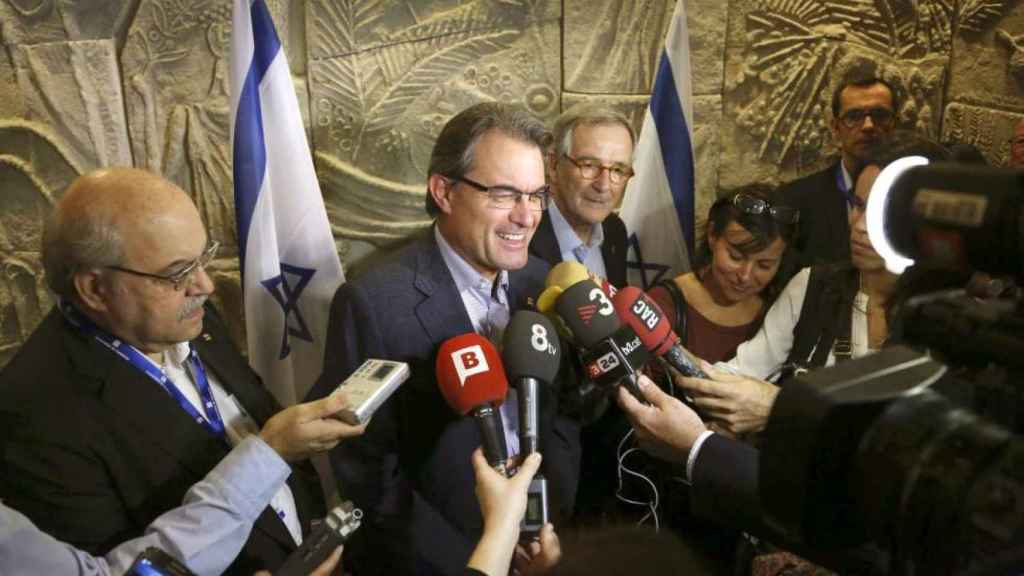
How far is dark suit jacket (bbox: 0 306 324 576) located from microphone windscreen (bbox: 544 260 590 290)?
0.78 m

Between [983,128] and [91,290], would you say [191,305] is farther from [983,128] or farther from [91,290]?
[983,128]

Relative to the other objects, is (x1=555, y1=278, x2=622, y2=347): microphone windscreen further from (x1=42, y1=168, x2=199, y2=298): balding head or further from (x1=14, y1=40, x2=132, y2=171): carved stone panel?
(x1=14, y1=40, x2=132, y2=171): carved stone panel

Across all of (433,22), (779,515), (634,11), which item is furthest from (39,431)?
(634,11)

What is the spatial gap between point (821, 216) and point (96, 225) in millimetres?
2186

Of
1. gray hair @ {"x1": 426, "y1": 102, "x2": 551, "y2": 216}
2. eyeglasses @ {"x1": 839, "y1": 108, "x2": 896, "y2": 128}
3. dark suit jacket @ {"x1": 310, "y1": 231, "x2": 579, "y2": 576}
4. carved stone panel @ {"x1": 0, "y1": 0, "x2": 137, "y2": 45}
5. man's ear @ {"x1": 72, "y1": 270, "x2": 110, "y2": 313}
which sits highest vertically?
carved stone panel @ {"x1": 0, "y1": 0, "x2": 137, "y2": 45}

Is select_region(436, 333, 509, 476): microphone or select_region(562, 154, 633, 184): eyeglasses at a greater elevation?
select_region(562, 154, 633, 184): eyeglasses

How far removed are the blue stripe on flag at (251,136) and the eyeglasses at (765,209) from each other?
4.70 ft

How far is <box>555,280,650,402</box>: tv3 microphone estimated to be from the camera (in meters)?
1.49

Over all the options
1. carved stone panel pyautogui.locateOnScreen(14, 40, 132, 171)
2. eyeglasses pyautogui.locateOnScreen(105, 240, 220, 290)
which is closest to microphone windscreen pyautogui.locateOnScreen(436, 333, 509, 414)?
eyeglasses pyautogui.locateOnScreen(105, 240, 220, 290)

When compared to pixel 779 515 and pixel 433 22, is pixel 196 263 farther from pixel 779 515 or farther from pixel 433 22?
pixel 433 22

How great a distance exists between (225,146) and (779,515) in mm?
2368

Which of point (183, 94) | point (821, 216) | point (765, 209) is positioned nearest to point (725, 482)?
point (765, 209)

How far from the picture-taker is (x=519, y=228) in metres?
1.61

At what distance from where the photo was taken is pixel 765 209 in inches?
80.7
